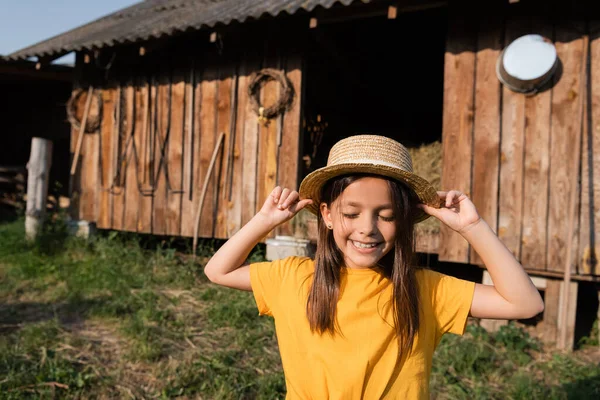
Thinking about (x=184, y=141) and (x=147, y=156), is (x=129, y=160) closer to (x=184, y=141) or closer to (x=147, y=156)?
(x=147, y=156)

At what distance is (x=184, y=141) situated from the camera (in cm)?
654

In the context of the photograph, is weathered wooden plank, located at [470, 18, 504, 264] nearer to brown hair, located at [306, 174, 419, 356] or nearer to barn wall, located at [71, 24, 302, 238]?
barn wall, located at [71, 24, 302, 238]

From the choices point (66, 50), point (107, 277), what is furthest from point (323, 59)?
point (107, 277)

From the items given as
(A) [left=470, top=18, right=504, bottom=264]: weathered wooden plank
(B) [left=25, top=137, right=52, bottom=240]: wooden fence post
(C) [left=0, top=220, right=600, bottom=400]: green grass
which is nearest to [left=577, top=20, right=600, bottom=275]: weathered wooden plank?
(A) [left=470, top=18, right=504, bottom=264]: weathered wooden plank

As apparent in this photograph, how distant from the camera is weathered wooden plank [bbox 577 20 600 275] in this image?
171 inches

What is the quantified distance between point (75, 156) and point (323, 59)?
3.84m

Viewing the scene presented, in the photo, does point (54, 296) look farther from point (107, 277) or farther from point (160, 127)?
point (160, 127)

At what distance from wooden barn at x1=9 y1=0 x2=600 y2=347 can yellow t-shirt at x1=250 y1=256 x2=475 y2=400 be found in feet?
10.1

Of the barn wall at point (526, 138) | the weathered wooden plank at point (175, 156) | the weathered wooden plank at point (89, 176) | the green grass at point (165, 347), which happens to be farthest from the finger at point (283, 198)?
the weathered wooden plank at point (89, 176)

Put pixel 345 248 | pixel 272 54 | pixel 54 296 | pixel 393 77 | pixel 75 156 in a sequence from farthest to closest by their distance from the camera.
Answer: pixel 393 77, pixel 75 156, pixel 272 54, pixel 54 296, pixel 345 248

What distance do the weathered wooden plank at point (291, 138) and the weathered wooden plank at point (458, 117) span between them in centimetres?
169

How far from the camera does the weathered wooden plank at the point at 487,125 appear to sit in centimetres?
475

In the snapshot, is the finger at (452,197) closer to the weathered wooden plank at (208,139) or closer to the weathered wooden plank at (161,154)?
the weathered wooden plank at (208,139)

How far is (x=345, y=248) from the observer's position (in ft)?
5.82
